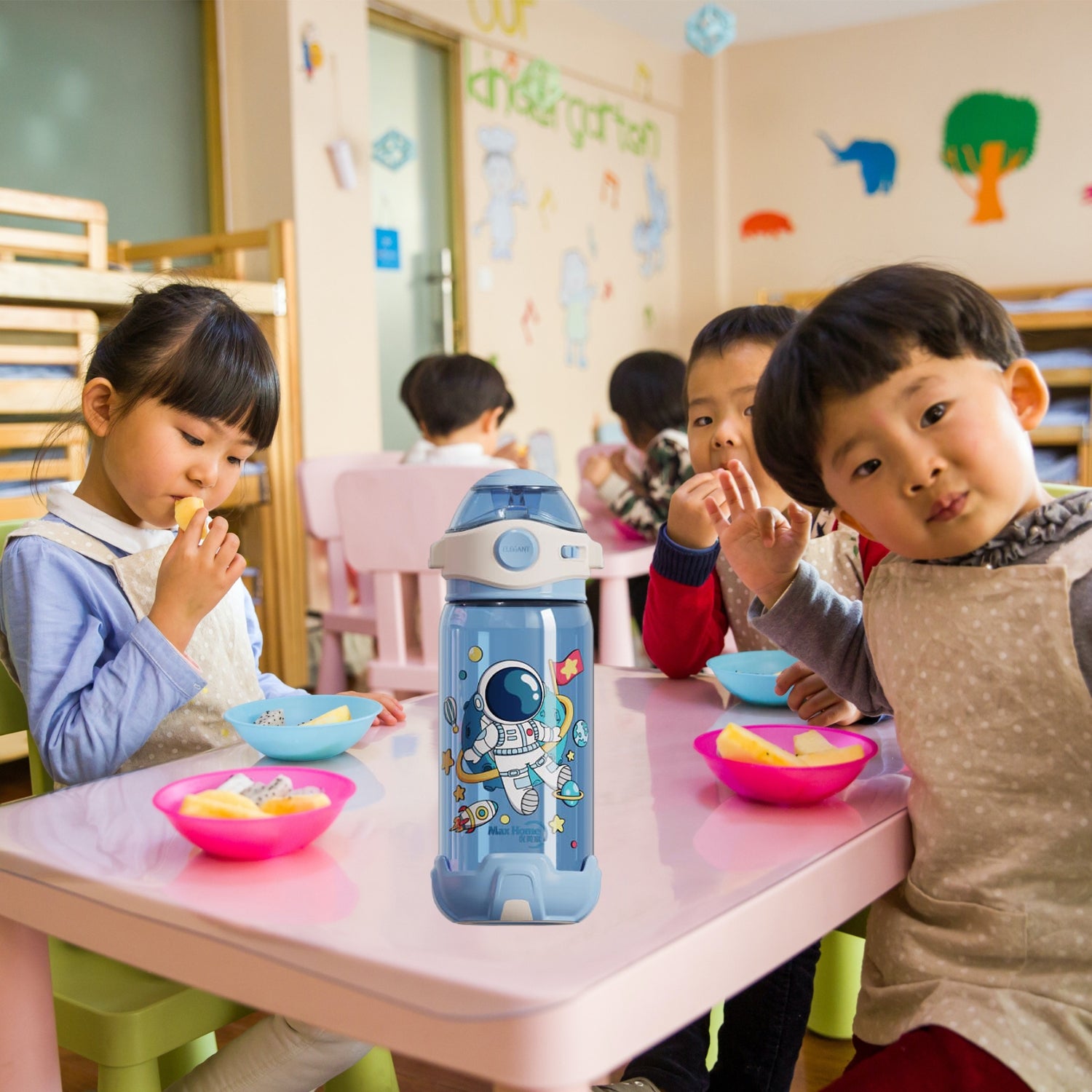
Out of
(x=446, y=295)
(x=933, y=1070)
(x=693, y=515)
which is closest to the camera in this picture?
(x=933, y=1070)

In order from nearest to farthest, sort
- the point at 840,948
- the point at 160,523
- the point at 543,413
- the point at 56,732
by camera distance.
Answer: the point at 56,732 < the point at 160,523 < the point at 840,948 < the point at 543,413

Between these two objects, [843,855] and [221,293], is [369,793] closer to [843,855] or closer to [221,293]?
[843,855]

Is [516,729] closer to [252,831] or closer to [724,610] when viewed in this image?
[252,831]

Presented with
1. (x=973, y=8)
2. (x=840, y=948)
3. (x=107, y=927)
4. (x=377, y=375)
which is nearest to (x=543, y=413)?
(x=377, y=375)

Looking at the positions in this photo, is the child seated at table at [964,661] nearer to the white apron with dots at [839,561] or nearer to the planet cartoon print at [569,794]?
the planet cartoon print at [569,794]

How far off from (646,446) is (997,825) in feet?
7.48

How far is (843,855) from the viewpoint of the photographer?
700 millimetres

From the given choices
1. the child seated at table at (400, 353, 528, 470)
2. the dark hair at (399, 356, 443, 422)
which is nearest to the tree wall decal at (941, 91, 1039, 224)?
the dark hair at (399, 356, 443, 422)

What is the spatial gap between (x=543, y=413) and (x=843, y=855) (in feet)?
15.3

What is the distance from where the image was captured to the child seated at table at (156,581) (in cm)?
101

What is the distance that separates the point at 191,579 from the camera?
3.30 feet

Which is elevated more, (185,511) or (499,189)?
(499,189)

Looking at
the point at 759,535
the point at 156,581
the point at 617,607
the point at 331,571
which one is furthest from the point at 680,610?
the point at 331,571

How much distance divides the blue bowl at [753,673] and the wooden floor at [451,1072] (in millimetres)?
581
